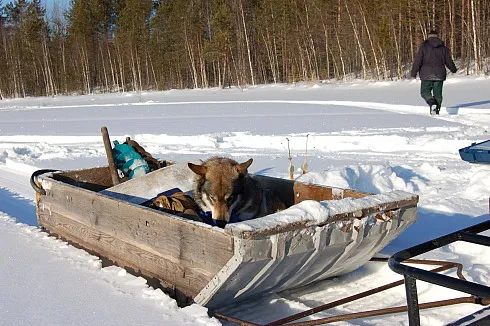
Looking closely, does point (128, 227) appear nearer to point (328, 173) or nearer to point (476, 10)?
point (328, 173)

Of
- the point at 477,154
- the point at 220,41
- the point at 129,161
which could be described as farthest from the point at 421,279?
the point at 220,41

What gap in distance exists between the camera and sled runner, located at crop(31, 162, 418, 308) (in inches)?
108

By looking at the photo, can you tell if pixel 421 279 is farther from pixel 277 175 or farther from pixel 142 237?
pixel 277 175

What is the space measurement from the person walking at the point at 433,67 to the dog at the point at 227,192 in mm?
9425

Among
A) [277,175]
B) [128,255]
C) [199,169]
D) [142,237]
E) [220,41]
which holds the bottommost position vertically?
[277,175]

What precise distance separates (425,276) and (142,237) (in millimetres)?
2215

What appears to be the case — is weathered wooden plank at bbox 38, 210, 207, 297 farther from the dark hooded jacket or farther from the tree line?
the tree line

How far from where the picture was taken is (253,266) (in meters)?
2.78

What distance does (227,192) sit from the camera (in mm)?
3684

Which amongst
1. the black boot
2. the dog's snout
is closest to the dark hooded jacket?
the black boot

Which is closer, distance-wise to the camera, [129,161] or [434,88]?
[129,161]

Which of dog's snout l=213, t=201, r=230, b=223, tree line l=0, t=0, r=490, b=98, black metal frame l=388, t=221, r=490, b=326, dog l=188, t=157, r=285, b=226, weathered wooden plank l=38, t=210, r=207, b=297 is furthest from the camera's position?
tree line l=0, t=0, r=490, b=98

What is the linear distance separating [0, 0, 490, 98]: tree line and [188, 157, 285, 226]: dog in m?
21.2

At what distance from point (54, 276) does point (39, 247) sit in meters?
0.86
